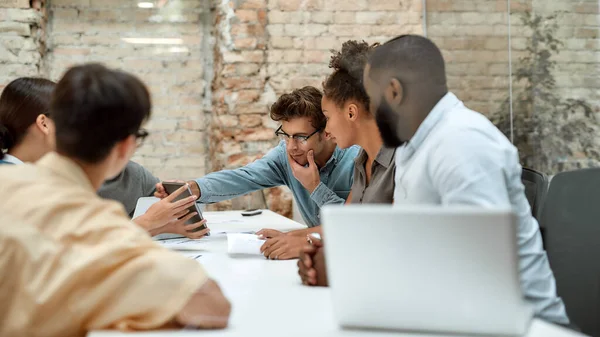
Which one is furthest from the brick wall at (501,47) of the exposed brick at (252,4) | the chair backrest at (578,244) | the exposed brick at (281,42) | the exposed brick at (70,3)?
the exposed brick at (70,3)

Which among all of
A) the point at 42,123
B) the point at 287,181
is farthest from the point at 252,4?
the point at 42,123

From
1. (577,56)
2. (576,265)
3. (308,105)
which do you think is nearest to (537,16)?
(577,56)

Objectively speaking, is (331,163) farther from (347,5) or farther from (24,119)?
(347,5)

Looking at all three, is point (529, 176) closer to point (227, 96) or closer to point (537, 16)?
point (537, 16)

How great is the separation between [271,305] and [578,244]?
2.67 feet

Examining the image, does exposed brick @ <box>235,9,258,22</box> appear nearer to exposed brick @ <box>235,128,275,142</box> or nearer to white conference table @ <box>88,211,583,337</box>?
exposed brick @ <box>235,128,275,142</box>

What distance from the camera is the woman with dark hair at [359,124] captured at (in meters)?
2.11

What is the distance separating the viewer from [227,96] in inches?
176

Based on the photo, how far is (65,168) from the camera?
1.20 m

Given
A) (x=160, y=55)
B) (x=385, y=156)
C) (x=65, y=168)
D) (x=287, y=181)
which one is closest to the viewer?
(x=65, y=168)

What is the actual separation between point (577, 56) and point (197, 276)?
101 inches

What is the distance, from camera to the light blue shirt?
4.36ft

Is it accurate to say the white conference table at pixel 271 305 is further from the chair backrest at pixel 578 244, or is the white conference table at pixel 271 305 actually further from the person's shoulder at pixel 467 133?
the chair backrest at pixel 578 244

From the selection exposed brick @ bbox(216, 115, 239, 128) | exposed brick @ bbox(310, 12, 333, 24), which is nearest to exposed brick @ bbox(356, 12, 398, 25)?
exposed brick @ bbox(310, 12, 333, 24)
